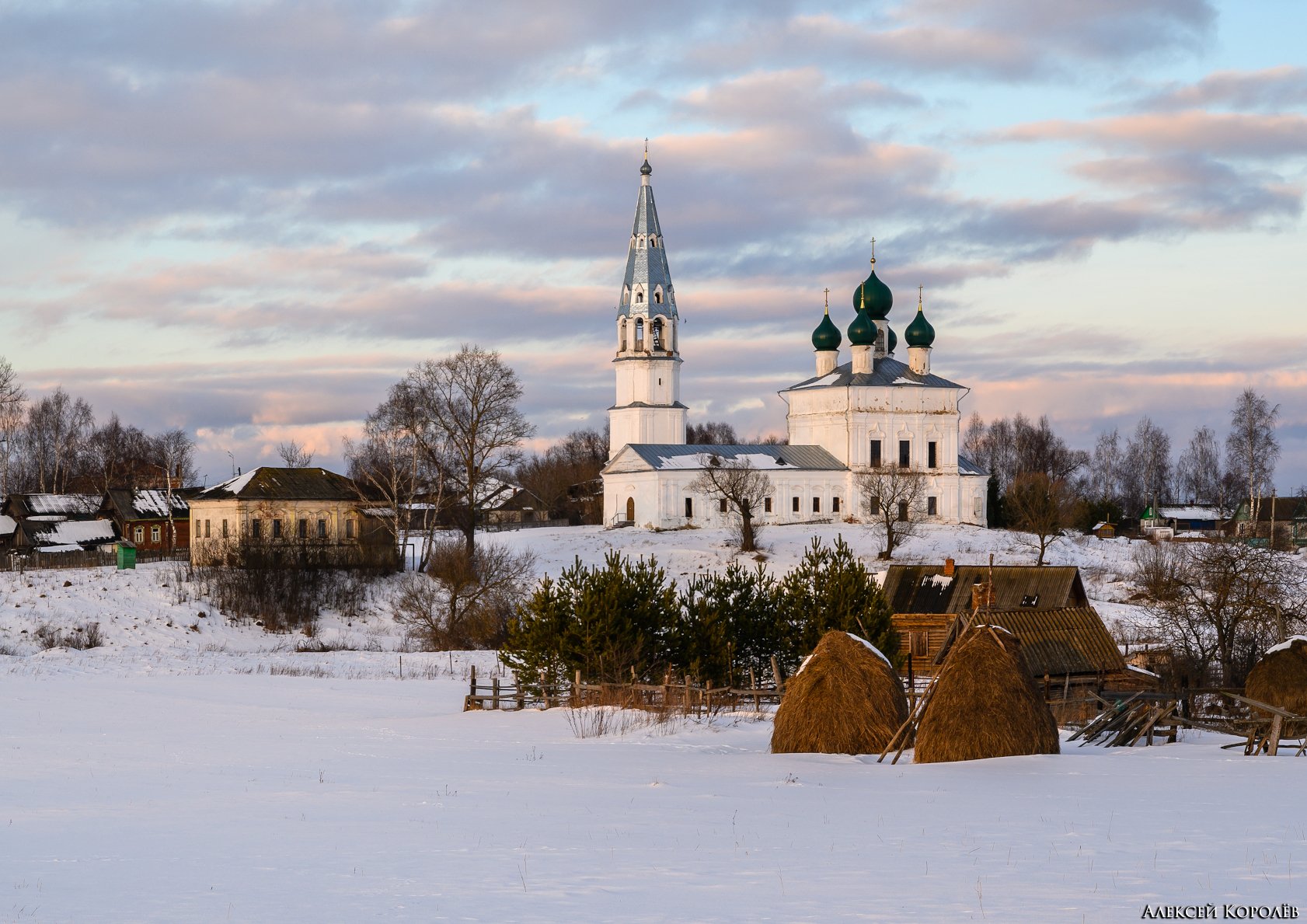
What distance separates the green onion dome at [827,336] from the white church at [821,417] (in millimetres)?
40

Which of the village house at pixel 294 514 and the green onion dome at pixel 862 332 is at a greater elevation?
the green onion dome at pixel 862 332

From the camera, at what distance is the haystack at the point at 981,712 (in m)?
20.3

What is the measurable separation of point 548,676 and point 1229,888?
19.2 m

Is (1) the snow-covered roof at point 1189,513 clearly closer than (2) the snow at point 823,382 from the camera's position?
No

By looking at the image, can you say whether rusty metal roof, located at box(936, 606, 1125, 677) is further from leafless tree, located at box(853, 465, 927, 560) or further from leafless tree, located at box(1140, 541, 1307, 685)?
leafless tree, located at box(853, 465, 927, 560)

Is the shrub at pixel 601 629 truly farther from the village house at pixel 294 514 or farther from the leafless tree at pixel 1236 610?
the village house at pixel 294 514

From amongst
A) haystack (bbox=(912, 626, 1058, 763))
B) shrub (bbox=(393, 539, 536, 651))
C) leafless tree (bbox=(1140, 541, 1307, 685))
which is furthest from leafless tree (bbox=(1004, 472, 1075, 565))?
haystack (bbox=(912, 626, 1058, 763))

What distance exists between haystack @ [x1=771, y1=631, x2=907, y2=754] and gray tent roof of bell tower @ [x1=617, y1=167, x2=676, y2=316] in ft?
182

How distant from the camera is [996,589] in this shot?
116 feet

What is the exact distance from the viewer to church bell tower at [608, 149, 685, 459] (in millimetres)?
76250

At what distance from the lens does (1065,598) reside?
1405 inches

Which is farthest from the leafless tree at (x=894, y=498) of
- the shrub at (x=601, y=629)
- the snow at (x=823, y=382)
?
the shrub at (x=601, y=629)

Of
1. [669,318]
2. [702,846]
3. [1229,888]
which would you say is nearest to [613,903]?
[702,846]

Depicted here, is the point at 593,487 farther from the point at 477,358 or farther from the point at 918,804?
the point at 918,804
